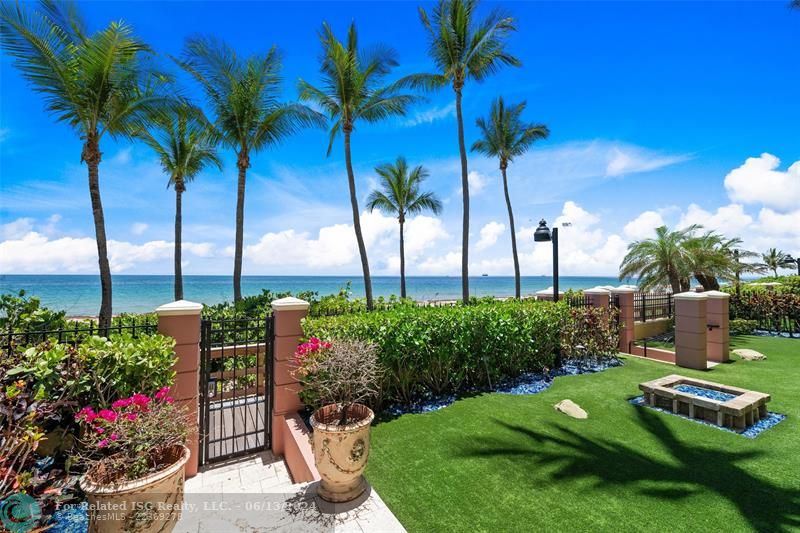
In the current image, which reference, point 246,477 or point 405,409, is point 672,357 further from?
point 246,477

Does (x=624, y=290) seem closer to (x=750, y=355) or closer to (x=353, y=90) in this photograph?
(x=750, y=355)

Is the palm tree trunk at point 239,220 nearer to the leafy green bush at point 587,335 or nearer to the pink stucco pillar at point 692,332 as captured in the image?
the leafy green bush at point 587,335

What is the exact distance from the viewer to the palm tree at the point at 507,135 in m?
18.9

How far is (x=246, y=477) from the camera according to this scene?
429cm

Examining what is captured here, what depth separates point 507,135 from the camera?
19.0 metres

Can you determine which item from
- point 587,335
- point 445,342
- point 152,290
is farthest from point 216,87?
point 152,290

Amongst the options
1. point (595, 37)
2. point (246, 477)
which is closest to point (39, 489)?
point (246, 477)

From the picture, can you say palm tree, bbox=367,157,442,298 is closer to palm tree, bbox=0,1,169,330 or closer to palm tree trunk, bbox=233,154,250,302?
palm tree trunk, bbox=233,154,250,302

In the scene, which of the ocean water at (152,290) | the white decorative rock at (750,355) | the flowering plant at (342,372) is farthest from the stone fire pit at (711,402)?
the ocean water at (152,290)

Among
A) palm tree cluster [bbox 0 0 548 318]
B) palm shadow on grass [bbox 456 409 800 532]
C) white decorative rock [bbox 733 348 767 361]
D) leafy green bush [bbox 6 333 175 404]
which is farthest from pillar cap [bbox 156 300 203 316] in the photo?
white decorative rock [bbox 733 348 767 361]

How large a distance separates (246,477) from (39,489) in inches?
87.4

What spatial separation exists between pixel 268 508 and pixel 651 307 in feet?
46.9

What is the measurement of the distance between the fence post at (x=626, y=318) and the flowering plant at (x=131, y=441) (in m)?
10.9

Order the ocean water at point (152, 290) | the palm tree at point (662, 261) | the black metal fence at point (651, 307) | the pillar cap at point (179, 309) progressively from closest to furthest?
the pillar cap at point (179, 309)
the black metal fence at point (651, 307)
the palm tree at point (662, 261)
the ocean water at point (152, 290)
